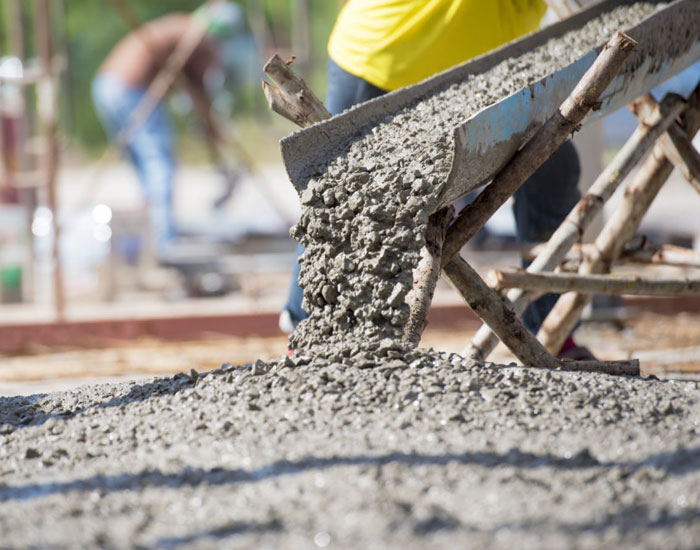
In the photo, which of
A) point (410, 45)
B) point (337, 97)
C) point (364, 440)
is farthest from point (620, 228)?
point (364, 440)

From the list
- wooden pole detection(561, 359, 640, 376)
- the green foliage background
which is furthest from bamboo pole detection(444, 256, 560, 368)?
the green foliage background

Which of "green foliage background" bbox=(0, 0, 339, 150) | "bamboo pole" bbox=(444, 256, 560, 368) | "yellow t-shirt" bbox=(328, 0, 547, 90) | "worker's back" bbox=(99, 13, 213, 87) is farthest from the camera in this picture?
"green foliage background" bbox=(0, 0, 339, 150)

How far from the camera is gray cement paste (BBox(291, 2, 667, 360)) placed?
2.31 m

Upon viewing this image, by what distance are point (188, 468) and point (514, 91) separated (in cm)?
141

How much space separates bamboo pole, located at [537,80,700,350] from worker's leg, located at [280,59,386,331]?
2.58 ft

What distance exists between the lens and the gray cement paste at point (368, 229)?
2312mm

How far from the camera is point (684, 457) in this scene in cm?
184

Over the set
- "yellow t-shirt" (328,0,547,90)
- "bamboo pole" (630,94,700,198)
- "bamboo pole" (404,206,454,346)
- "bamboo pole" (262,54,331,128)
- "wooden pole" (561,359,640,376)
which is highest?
"yellow t-shirt" (328,0,547,90)

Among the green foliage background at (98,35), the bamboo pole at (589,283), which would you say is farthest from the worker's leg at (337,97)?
the green foliage background at (98,35)

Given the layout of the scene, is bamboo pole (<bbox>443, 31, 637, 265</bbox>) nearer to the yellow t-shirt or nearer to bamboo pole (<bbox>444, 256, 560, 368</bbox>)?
bamboo pole (<bbox>444, 256, 560, 368</bbox>)

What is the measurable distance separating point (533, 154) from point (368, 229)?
0.49 meters

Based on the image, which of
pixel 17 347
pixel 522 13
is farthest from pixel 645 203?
pixel 17 347

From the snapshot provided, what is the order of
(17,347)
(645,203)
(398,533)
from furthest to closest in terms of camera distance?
(17,347) < (645,203) < (398,533)

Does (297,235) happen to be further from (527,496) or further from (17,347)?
(17,347)
